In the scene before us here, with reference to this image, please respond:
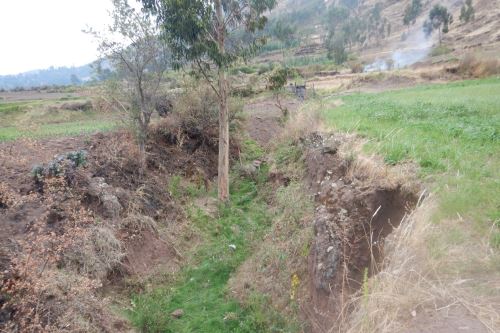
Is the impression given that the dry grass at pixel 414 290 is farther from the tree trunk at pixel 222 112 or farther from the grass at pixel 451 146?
the tree trunk at pixel 222 112

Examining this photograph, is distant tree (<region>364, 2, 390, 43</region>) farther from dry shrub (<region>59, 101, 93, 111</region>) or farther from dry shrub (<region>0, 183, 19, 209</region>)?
dry shrub (<region>0, 183, 19, 209</region>)

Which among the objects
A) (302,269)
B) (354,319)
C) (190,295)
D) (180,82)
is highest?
(180,82)

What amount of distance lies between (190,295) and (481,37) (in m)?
53.1

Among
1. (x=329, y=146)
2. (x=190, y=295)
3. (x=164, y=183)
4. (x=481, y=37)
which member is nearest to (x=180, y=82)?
(x=164, y=183)

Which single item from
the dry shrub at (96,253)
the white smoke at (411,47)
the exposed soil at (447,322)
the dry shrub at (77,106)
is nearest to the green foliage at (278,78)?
the dry shrub at (96,253)

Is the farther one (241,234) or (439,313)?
(241,234)

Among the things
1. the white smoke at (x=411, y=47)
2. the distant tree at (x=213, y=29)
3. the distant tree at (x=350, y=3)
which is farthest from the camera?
the distant tree at (x=350, y=3)

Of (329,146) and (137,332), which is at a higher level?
(329,146)

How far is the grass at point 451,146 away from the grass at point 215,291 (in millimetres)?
2974

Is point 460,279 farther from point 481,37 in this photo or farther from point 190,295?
point 481,37

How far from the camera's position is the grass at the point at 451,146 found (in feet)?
15.7

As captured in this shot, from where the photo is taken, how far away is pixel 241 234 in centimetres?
955

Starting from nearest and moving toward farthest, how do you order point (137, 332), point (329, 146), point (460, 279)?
point (460, 279) → point (137, 332) → point (329, 146)

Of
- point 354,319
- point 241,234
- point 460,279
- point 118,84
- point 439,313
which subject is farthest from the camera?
point 118,84
